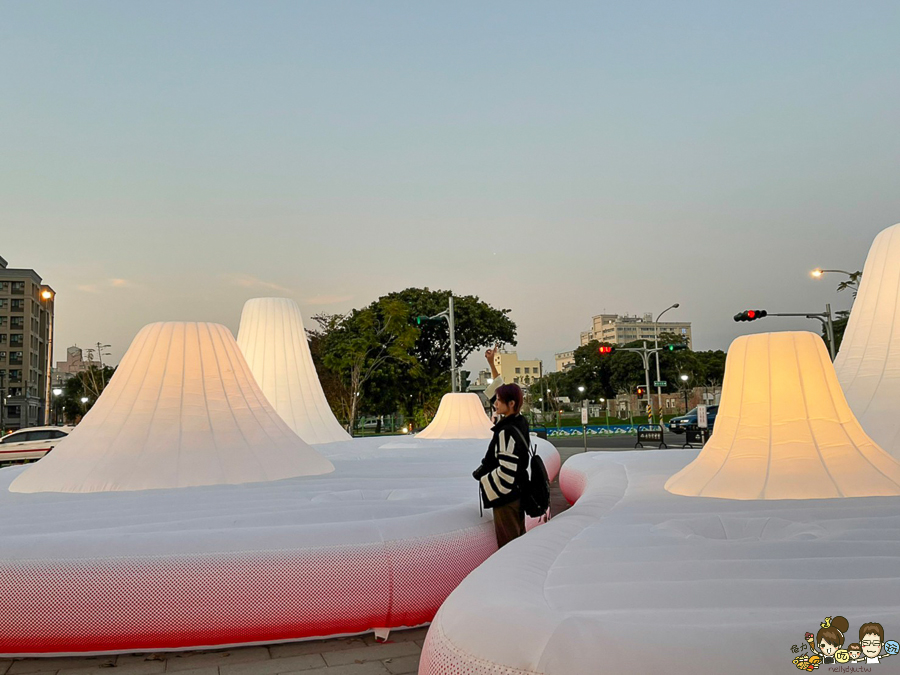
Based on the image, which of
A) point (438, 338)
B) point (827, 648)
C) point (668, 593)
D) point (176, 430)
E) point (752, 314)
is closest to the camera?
point (827, 648)

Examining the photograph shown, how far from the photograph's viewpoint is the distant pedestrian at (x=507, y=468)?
13.3ft

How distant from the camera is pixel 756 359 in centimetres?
513

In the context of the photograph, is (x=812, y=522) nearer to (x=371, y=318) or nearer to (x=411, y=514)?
(x=411, y=514)

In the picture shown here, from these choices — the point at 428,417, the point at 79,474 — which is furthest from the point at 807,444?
the point at 428,417

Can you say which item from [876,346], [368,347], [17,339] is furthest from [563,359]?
[876,346]

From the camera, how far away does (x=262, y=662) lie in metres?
3.30

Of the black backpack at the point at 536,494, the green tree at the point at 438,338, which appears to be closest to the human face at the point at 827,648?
the black backpack at the point at 536,494

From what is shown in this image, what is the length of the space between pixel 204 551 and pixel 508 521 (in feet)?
5.65

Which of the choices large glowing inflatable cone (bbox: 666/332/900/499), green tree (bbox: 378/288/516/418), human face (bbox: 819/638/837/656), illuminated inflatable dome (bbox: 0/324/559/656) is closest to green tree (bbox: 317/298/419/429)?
green tree (bbox: 378/288/516/418)

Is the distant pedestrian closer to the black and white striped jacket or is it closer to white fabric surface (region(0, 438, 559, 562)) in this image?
the black and white striped jacket

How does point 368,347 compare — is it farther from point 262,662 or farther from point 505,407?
point 262,662

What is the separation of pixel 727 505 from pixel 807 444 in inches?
38.4

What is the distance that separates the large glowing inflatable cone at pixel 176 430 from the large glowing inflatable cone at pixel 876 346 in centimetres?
549

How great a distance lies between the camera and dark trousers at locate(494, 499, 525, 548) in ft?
13.5
